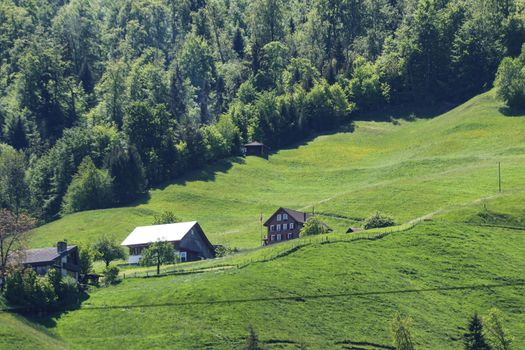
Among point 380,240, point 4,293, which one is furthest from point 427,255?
point 4,293

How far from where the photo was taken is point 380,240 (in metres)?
155

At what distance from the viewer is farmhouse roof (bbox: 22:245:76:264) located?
14107 centimetres

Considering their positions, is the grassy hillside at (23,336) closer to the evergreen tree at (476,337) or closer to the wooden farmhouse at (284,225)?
the evergreen tree at (476,337)

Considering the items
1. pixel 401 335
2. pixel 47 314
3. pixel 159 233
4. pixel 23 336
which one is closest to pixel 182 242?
pixel 159 233

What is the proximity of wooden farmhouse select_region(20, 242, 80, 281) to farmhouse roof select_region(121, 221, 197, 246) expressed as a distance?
2408 centimetres

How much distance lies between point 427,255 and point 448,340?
26.1m

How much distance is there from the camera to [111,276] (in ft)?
476

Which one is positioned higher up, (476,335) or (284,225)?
(284,225)

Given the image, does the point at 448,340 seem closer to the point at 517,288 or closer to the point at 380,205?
the point at 517,288

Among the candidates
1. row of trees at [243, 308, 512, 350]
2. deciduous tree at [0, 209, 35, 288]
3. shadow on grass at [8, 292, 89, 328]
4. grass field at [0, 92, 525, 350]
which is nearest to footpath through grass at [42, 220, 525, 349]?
grass field at [0, 92, 525, 350]

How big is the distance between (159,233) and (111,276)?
1167 inches

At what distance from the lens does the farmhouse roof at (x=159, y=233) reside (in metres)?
170

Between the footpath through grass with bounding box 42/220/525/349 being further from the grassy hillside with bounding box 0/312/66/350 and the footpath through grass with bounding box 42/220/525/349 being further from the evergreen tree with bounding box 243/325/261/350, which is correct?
the grassy hillside with bounding box 0/312/66/350

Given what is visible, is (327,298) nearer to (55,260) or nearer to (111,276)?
(111,276)
